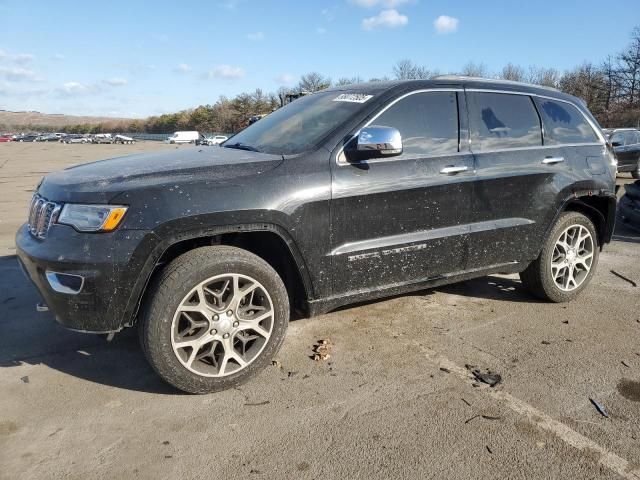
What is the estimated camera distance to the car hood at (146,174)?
281cm

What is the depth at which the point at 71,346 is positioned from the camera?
369 centimetres

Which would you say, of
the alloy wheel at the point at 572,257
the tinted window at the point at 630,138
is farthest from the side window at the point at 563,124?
the tinted window at the point at 630,138

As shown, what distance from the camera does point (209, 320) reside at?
9.82ft

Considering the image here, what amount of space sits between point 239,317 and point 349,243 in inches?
33.6

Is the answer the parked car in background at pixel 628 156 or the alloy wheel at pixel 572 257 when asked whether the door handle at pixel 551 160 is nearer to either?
the alloy wheel at pixel 572 257

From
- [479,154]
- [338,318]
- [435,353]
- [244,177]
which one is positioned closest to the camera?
[244,177]

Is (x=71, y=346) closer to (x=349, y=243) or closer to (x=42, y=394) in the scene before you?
(x=42, y=394)

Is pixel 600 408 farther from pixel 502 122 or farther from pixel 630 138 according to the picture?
pixel 630 138

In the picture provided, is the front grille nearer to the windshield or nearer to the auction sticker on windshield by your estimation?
the windshield

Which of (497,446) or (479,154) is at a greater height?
(479,154)

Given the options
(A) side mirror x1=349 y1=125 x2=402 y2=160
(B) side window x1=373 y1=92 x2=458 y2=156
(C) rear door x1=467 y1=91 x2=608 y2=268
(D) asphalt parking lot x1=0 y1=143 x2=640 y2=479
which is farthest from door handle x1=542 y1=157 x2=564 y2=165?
(A) side mirror x1=349 y1=125 x2=402 y2=160

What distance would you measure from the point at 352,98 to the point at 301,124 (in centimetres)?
42

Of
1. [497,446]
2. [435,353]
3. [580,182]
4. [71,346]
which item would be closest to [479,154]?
[580,182]

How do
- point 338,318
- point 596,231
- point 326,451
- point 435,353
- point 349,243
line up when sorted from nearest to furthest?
point 326,451
point 349,243
point 435,353
point 338,318
point 596,231
